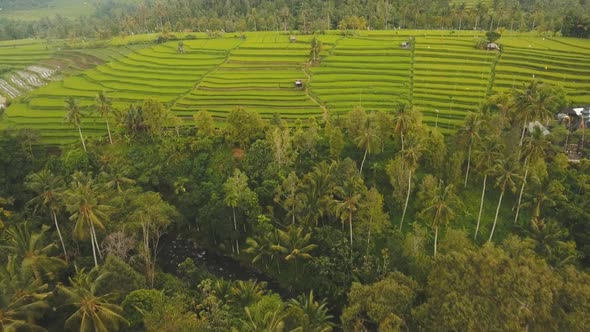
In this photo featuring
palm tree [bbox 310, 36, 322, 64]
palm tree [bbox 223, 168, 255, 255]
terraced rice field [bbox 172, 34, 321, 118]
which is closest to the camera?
palm tree [bbox 223, 168, 255, 255]

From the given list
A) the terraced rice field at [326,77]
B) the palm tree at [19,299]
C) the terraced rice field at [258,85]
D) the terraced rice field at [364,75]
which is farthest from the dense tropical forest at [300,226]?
the terraced rice field at [364,75]

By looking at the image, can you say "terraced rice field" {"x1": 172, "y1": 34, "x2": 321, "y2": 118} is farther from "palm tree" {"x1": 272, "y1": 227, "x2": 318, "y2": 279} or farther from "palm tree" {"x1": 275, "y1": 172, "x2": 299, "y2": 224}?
"palm tree" {"x1": 272, "y1": 227, "x2": 318, "y2": 279}

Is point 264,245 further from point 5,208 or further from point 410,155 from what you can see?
point 5,208

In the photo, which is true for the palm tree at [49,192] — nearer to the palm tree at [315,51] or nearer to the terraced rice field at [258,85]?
the terraced rice field at [258,85]

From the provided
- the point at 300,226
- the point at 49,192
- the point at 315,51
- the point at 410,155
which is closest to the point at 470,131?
the point at 410,155

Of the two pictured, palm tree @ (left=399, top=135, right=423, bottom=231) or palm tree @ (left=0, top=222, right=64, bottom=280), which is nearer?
palm tree @ (left=0, top=222, right=64, bottom=280)

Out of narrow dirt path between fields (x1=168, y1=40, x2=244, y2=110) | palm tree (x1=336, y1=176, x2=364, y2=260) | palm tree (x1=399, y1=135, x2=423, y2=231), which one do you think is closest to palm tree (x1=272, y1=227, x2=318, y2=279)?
palm tree (x1=336, y1=176, x2=364, y2=260)
